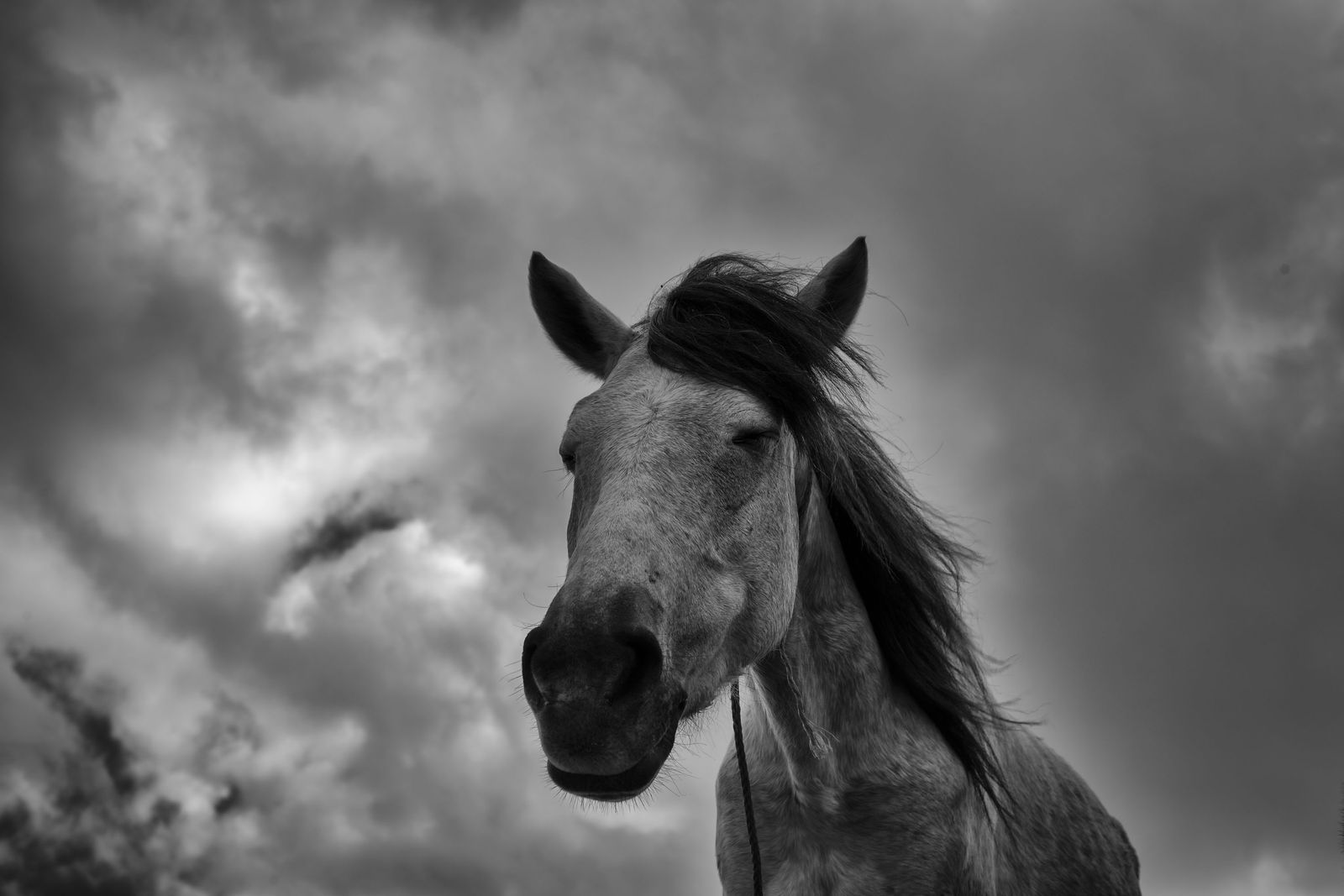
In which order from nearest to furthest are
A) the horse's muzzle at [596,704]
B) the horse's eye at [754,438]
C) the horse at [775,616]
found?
the horse's muzzle at [596,704] < the horse at [775,616] < the horse's eye at [754,438]

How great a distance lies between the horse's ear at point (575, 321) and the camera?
414cm

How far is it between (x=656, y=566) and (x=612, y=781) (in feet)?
2.00

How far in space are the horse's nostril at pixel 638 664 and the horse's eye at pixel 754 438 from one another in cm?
93

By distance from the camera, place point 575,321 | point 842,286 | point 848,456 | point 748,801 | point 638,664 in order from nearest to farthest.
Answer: point 638,664, point 748,801, point 848,456, point 842,286, point 575,321

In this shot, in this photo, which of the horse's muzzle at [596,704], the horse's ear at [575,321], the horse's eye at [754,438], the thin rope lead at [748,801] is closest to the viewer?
the horse's muzzle at [596,704]

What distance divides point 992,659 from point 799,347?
2245mm

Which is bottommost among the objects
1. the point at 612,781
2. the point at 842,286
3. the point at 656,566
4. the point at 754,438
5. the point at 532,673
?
the point at 612,781

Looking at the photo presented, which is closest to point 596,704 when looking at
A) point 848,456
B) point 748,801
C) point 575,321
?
point 748,801

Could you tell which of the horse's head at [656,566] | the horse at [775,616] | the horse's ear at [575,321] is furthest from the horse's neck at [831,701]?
the horse's ear at [575,321]

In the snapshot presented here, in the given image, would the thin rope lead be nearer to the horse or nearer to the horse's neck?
the horse

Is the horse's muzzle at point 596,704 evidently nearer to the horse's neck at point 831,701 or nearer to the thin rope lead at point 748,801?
the thin rope lead at point 748,801

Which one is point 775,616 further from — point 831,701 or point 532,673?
point 532,673

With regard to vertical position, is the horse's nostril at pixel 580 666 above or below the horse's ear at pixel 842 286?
Answer: below

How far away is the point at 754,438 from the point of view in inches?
124
